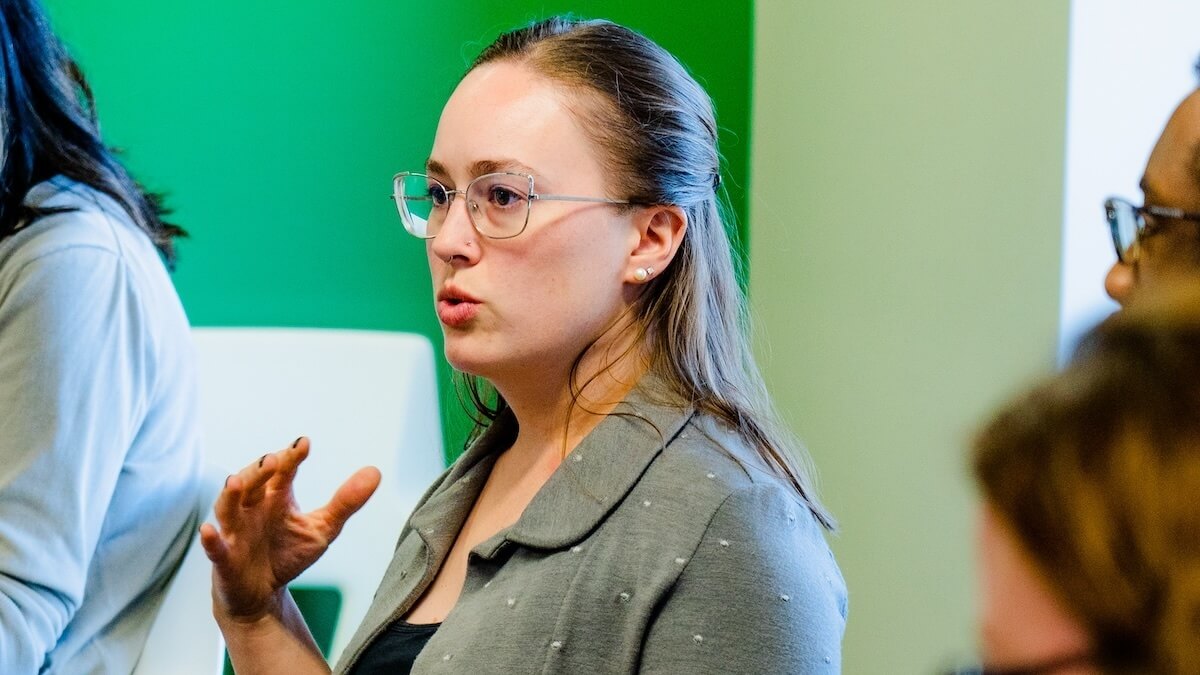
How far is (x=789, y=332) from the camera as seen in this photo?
2.27m

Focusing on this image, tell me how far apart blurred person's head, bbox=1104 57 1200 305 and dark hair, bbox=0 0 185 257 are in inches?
43.9

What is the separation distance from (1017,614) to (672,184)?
0.77 m

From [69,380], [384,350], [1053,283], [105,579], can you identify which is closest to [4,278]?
[69,380]

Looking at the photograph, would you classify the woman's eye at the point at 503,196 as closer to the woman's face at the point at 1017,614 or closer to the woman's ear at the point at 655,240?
the woman's ear at the point at 655,240

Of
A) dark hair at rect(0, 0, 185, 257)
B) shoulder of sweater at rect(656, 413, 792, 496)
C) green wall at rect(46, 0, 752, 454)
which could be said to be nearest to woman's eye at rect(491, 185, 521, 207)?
shoulder of sweater at rect(656, 413, 792, 496)

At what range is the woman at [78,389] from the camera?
1.42m

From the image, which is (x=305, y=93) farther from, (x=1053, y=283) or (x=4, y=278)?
(x=1053, y=283)

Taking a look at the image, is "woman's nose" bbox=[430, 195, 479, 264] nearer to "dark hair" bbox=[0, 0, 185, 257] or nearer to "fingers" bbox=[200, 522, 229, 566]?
"fingers" bbox=[200, 522, 229, 566]

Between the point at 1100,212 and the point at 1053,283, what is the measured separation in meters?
0.10

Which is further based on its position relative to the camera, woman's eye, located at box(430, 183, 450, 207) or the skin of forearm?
the skin of forearm

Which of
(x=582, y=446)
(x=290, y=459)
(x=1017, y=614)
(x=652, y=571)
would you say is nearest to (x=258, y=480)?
(x=290, y=459)

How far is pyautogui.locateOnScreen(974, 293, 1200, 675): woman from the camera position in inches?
17.0

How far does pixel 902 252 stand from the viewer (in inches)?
75.9

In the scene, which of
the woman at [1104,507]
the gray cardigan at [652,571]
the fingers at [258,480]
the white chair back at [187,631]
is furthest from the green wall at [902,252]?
the woman at [1104,507]
